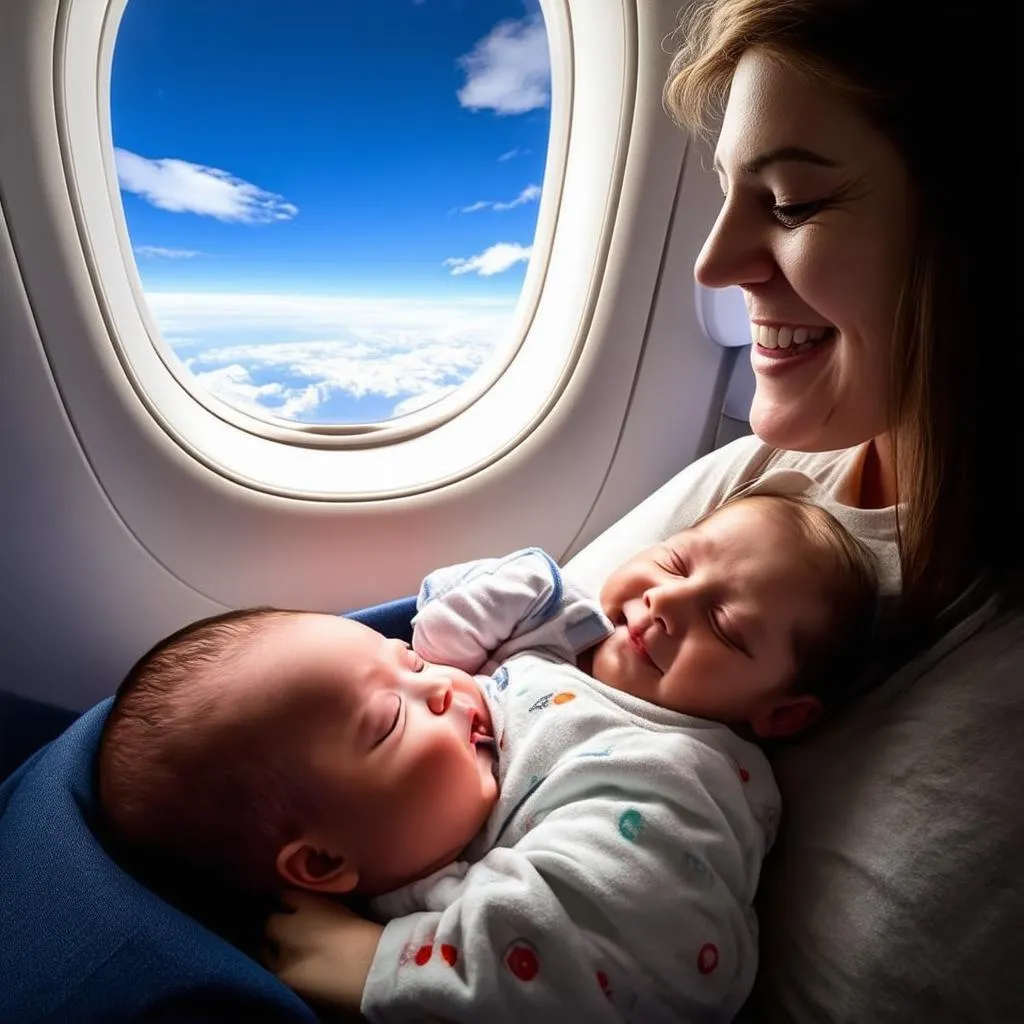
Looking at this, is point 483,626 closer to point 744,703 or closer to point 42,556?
point 744,703

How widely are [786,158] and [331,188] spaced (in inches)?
38.9

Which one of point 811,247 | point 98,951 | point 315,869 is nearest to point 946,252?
point 811,247

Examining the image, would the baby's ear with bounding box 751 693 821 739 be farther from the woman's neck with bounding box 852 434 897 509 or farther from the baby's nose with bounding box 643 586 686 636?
the woman's neck with bounding box 852 434 897 509

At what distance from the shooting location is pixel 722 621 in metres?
0.96

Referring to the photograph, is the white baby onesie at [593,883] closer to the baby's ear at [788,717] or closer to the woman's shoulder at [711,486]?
A: the baby's ear at [788,717]

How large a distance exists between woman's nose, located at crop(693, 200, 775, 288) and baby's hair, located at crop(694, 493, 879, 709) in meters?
0.30

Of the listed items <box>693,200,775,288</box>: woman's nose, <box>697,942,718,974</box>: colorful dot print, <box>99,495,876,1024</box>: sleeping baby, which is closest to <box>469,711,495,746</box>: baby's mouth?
<box>99,495,876,1024</box>: sleeping baby

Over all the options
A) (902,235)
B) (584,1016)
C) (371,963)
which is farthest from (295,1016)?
(902,235)

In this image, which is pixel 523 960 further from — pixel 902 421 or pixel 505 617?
pixel 902 421

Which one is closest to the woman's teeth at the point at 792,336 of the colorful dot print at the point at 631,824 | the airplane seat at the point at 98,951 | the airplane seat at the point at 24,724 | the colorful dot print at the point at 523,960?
the colorful dot print at the point at 631,824

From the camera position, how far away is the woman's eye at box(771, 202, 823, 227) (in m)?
0.85

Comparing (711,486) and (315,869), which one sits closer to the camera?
(315,869)

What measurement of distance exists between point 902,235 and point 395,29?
1.06 m

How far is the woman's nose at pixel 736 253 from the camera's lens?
0.92 m
